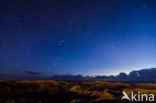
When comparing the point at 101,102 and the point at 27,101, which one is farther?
the point at 101,102

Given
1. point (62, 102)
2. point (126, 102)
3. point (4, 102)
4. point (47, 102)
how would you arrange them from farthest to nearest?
1. point (126, 102)
2. point (62, 102)
3. point (47, 102)
4. point (4, 102)

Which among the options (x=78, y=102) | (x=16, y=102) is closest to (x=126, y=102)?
(x=78, y=102)

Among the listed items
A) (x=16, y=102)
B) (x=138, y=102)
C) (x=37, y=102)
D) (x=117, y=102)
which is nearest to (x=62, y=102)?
(x=37, y=102)

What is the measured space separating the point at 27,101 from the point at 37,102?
1.36 metres

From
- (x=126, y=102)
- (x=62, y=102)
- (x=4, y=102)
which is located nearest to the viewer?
(x=4, y=102)

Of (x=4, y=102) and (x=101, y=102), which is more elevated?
(x=4, y=102)

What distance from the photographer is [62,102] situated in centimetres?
1869

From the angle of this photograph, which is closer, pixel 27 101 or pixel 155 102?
pixel 27 101

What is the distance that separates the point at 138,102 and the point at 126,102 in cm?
218

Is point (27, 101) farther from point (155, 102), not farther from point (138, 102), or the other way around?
point (155, 102)

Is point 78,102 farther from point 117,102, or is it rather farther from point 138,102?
point 138,102

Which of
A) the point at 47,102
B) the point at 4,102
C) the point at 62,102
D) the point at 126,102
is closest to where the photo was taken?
the point at 4,102

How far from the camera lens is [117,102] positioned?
20.9m

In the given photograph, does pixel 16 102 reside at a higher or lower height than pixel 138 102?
higher
